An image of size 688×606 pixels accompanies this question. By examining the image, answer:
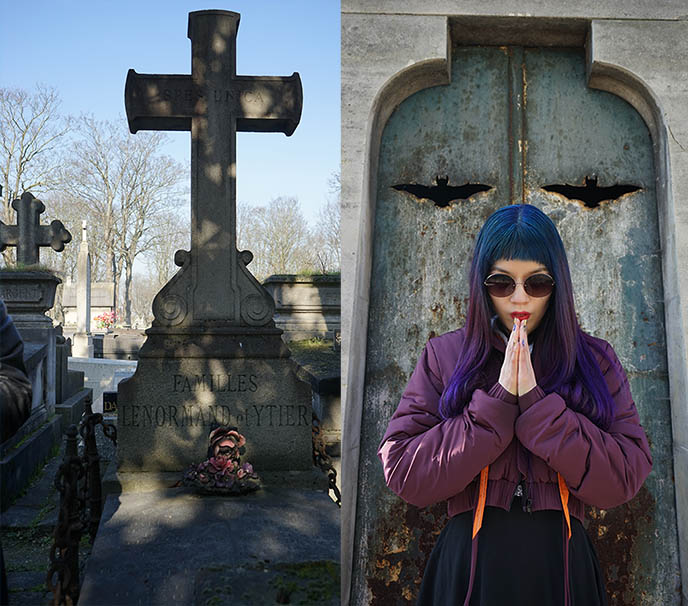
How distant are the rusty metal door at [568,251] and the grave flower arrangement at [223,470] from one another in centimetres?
182

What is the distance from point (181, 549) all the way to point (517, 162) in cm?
271

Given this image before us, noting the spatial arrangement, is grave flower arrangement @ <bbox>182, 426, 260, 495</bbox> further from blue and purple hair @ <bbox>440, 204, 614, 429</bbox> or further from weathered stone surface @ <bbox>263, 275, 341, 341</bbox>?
weathered stone surface @ <bbox>263, 275, 341, 341</bbox>

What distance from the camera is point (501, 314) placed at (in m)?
2.03

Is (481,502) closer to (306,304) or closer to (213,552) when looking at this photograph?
(213,552)

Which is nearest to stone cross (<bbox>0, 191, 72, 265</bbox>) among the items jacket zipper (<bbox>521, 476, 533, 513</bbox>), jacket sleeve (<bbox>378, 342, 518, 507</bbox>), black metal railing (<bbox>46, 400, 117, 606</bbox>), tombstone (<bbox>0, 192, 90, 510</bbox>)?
tombstone (<bbox>0, 192, 90, 510</bbox>)

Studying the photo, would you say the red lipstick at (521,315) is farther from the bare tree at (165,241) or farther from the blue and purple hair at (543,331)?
the bare tree at (165,241)

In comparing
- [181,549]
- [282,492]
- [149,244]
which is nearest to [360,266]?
[181,549]

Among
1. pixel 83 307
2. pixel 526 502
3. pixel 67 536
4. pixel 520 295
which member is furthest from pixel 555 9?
pixel 83 307

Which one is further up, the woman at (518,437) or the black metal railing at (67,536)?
the woman at (518,437)

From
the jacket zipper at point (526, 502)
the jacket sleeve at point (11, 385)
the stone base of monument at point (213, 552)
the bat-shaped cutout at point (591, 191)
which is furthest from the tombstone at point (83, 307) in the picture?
the jacket zipper at point (526, 502)

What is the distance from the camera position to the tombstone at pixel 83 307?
1927cm

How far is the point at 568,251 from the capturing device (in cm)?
323

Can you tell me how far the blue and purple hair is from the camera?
6.45 ft

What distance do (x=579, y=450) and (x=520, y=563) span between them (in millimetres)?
369
